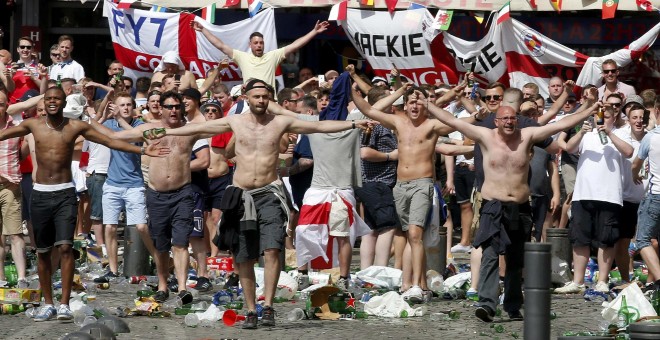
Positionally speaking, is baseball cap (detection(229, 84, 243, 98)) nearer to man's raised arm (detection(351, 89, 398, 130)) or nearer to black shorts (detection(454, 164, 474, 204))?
black shorts (detection(454, 164, 474, 204))

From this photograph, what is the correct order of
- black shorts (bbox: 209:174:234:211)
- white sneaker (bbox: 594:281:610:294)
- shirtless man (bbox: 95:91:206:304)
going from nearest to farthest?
shirtless man (bbox: 95:91:206:304), white sneaker (bbox: 594:281:610:294), black shorts (bbox: 209:174:234:211)

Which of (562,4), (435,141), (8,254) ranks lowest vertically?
(8,254)

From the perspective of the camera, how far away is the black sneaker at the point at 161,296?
1370cm

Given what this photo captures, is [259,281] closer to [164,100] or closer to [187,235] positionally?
[187,235]

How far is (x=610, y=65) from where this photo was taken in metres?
17.4

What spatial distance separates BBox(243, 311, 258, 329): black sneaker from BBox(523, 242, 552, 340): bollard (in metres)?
3.51

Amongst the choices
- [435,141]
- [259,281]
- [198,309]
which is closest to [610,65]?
[435,141]

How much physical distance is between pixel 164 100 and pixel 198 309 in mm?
2202

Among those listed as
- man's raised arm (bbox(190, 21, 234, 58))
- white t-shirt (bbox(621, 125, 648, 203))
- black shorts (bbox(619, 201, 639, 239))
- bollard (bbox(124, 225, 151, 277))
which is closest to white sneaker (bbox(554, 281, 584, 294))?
black shorts (bbox(619, 201, 639, 239))

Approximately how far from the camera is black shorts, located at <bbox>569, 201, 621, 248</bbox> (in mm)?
14703

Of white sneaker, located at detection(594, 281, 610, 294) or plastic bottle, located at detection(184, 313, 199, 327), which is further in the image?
white sneaker, located at detection(594, 281, 610, 294)

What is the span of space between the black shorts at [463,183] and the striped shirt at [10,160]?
5436 mm

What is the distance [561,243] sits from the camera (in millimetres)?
15766

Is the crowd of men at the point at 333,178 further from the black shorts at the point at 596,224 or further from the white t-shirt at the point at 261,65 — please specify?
the white t-shirt at the point at 261,65
